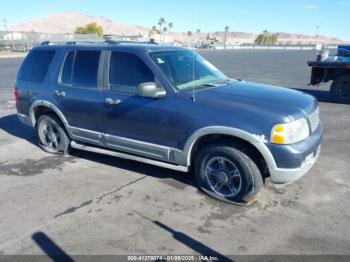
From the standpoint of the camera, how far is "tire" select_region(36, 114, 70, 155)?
231 inches

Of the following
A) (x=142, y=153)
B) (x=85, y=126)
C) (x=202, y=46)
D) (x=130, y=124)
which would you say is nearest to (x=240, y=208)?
(x=142, y=153)

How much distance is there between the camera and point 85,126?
536 centimetres

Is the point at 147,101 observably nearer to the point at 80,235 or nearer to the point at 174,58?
the point at 174,58

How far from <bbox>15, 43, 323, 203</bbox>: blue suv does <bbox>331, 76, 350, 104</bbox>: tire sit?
7.04 metres

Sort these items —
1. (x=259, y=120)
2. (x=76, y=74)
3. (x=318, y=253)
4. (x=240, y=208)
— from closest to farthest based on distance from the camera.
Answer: (x=318, y=253) < (x=259, y=120) < (x=240, y=208) < (x=76, y=74)

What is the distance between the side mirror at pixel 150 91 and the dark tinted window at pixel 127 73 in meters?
0.22

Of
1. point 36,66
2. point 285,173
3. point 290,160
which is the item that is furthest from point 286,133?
point 36,66

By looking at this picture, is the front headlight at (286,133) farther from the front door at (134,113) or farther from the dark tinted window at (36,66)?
the dark tinted window at (36,66)

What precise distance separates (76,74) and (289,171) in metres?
3.44

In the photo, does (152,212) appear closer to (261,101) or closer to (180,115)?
(180,115)

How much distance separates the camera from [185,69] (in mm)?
4867

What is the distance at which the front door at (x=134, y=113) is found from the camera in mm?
4445

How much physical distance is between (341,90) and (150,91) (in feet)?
28.6

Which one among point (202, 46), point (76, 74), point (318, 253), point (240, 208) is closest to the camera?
point (318, 253)
